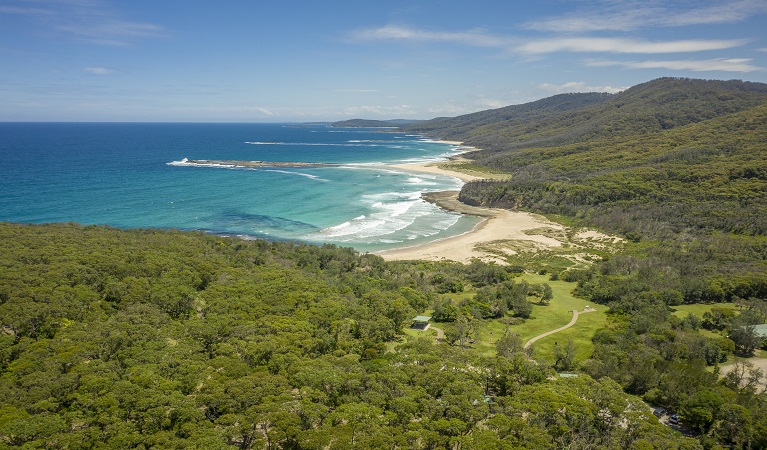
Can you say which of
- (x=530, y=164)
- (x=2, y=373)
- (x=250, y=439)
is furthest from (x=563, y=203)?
(x=2, y=373)

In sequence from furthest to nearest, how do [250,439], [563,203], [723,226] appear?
[563,203], [723,226], [250,439]

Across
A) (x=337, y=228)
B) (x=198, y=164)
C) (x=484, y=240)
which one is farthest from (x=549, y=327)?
(x=198, y=164)

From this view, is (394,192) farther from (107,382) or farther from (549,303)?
(107,382)

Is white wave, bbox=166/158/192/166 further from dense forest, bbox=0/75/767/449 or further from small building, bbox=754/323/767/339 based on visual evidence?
small building, bbox=754/323/767/339

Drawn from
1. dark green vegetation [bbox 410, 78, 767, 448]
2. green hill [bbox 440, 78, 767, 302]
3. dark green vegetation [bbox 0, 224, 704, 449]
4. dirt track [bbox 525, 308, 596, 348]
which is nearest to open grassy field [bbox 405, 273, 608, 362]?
dirt track [bbox 525, 308, 596, 348]

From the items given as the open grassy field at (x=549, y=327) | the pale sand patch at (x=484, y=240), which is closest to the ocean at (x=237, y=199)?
the pale sand patch at (x=484, y=240)

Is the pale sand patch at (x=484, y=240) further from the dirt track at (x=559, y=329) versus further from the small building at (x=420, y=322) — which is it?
the small building at (x=420, y=322)
